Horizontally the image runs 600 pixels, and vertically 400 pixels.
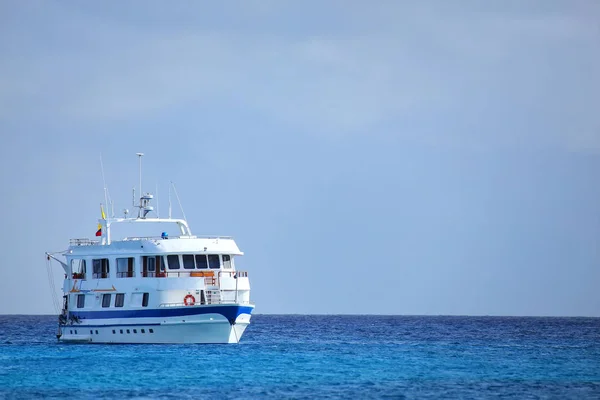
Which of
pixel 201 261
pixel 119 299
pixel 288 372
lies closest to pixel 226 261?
pixel 201 261

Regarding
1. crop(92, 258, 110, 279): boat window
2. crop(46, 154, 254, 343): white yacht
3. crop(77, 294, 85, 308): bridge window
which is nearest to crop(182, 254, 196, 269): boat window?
crop(46, 154, 254, 343): white yacht

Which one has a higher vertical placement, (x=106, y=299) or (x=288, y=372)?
(x=106, y=299)

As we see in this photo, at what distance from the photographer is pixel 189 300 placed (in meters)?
59.6

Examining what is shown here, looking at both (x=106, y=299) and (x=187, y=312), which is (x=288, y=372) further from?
(x=106, y=299)

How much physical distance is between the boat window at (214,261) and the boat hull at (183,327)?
3358 mm

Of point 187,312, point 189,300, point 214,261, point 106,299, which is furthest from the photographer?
point 106,299

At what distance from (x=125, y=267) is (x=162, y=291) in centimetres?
412

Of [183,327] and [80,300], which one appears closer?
[183,327]

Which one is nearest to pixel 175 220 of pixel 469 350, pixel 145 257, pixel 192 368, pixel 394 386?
pixel 145 257

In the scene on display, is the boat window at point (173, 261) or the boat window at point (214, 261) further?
the boat window at point (214, 261)

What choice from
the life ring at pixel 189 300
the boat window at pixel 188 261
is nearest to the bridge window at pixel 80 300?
the boat window at pixel 188 261

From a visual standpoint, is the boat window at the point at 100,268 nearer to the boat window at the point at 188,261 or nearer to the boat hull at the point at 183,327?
the boat hull at the point at 183,327

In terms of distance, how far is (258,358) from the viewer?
186 ft

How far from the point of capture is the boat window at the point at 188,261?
200 feet
